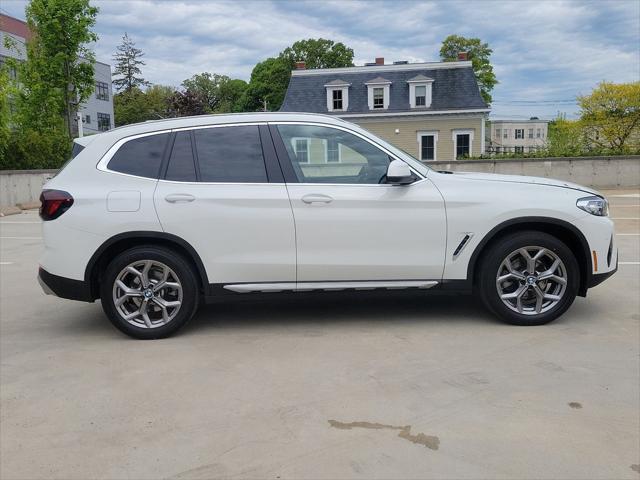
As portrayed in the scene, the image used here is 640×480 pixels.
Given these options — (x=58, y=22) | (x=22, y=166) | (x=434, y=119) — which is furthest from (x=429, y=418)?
(x=434, y=119)

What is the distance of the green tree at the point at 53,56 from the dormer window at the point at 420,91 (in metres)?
20.9

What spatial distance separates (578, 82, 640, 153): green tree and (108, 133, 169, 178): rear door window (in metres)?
37.7

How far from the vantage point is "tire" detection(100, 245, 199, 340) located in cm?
479

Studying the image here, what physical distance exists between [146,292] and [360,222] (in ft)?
6.00

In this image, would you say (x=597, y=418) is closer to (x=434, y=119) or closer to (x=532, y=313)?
(x=532, y=313)

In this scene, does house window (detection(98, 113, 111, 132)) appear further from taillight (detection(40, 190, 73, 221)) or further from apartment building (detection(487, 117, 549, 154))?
taillight (detection(40, 190, 73, 221))

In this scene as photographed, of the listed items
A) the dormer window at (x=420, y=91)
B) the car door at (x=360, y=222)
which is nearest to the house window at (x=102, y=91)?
the dormer window at (x=420, y=91)

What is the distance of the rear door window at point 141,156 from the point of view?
493 cm

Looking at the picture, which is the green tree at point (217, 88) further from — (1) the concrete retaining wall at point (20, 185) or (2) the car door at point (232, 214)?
(2) the car door at point (232, 214)

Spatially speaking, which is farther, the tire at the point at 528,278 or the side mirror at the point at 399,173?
the tire at the point at 528,278

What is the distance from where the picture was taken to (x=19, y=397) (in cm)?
381

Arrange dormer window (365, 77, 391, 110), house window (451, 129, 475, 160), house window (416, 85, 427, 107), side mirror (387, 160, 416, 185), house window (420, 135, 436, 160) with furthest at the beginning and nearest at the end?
1. dormer window (365, 77, 391, 110)
2. house window (416, 85, 427, 107)
3. house window (420, 135, 436, 160)
4. house window (451, 129, 475, 160)
5. side mirror (387, 160, 416, 185)

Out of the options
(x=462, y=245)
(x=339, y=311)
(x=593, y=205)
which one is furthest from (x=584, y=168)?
(x=462, y=245)

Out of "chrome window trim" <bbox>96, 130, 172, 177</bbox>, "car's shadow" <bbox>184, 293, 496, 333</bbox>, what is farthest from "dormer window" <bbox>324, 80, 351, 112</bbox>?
"chrome window trim" <bbox>96, 130, 172, 177</bbox>
